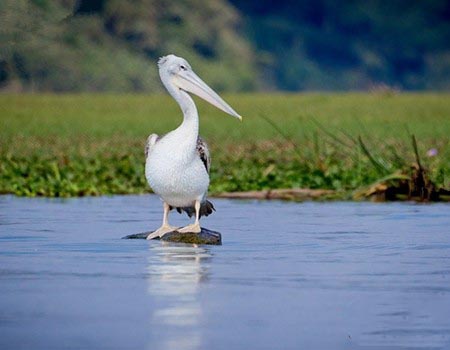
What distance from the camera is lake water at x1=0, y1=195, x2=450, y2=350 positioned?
22.5 ft

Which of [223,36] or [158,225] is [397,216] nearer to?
[158,225]

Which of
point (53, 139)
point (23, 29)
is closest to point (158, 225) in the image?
point (53, 139)

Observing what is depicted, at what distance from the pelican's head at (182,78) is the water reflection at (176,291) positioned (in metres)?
1.02

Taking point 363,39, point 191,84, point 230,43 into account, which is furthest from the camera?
point 363,39

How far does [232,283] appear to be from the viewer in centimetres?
836

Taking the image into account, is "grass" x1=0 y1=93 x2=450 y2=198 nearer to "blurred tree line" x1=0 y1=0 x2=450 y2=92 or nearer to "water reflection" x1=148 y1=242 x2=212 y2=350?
"blurred tree line" x1=0 y1=0 x2=450 y2=92

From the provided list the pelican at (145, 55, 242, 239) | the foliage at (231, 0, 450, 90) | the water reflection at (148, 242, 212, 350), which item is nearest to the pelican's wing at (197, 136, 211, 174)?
the pelican at (145, 55, 242, 239)

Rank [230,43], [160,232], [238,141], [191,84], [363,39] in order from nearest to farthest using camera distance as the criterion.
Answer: [160,232] < [191,84] < [238,141] < [230,43] < [363,39]

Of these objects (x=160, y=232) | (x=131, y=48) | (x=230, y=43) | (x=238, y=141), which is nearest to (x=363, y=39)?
(x=230, y=43)

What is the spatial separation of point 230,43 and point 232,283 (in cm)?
4704

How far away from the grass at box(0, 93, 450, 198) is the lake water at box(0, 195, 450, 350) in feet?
6.40

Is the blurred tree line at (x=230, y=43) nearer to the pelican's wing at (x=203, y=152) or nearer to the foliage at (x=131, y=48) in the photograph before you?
the foliage at (x=131, y=48)

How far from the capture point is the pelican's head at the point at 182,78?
1054 cm

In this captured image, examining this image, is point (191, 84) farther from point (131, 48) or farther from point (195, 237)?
point (131, 48)
